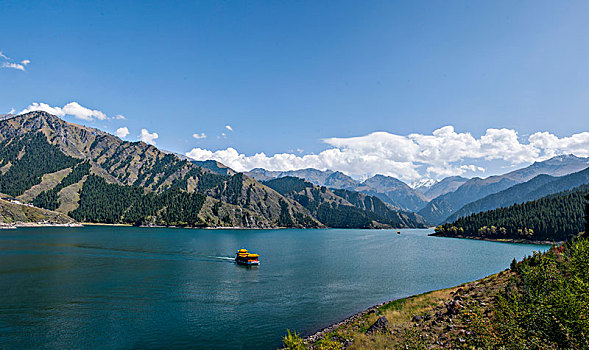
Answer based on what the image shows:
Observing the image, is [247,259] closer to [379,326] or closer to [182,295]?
[182,295]

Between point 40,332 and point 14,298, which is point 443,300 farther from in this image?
point 14,298

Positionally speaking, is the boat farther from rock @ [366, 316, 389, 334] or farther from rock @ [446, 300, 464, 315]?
rock @ [446, 300, 464, 315]

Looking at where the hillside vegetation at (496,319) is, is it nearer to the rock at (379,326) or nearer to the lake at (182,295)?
the rock at (379,326)

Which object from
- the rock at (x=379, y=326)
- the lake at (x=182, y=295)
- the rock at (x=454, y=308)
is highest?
the rock at (x=454, y=308)

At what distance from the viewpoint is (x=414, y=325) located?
42.8 m

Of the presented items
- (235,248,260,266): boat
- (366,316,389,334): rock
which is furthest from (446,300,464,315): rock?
(235,248,260,266): boat

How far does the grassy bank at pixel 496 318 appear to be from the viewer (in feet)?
64.2

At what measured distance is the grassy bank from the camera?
19562 millimetres

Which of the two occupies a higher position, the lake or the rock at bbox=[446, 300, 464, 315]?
the rock at bbox=[446, 300, 464, 315]

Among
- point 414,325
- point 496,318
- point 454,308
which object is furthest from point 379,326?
point 496,318

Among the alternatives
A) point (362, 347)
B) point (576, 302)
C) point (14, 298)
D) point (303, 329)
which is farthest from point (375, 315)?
point (14, 298)

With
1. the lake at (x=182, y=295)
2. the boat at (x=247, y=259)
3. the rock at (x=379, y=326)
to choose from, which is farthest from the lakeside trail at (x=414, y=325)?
the boat at (x=247, y=259)

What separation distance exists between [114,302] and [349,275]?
70.1m

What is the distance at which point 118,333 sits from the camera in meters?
49.4
